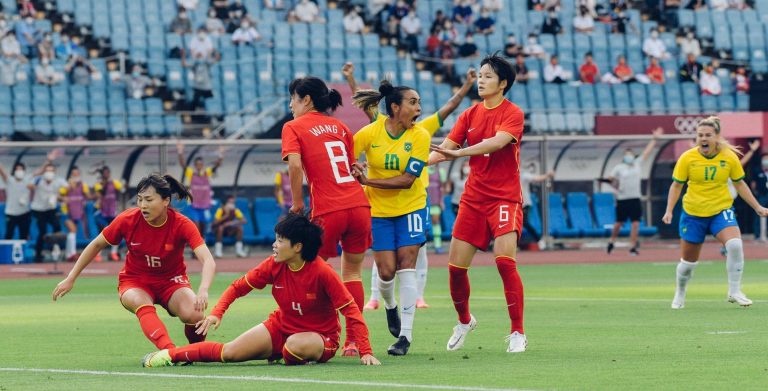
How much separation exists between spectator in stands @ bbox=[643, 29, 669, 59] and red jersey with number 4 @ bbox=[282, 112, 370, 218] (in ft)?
104

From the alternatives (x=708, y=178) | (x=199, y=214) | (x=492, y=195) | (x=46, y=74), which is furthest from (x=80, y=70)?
(x=492, y=195)

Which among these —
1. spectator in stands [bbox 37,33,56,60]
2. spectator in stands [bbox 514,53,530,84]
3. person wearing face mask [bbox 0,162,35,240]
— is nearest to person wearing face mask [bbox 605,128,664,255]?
spectator in stands [bbox 514,53,530,84]

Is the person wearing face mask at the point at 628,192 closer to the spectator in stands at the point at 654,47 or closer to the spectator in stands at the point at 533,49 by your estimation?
the spectator in stands at the point at 533,49

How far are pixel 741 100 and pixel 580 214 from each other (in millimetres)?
8192

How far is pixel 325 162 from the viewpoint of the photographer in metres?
11.4

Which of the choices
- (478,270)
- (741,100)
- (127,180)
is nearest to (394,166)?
(478,270)

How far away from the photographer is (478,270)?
25953mm

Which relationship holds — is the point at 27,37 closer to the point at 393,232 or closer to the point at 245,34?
the point at 245,34

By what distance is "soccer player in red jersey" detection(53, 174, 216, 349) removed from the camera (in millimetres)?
10867

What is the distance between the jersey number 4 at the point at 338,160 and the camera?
447 inches

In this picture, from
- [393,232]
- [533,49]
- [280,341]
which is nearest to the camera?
[280,341]

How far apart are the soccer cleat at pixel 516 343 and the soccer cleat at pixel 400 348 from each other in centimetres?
76

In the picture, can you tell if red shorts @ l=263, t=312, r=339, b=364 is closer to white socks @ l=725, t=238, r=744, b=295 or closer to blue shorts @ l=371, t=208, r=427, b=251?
blue shorts @ l=371, t=208, r=427, b=251

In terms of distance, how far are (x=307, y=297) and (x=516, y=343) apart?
1.95 metres
